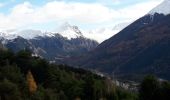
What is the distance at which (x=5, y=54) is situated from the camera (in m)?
178

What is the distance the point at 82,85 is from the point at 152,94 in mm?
34118

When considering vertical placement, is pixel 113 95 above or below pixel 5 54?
below

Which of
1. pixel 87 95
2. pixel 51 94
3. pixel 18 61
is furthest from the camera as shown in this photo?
pixel 18 61

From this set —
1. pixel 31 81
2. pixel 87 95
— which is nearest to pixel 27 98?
pixel 31 81

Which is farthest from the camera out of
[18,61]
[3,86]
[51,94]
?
[18,61]

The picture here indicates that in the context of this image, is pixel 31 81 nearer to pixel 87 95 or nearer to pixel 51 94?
pixel 51 94

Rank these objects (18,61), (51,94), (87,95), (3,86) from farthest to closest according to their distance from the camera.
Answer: (18,61), (87,95), (51,94), (3,86)

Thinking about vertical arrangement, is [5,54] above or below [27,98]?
above

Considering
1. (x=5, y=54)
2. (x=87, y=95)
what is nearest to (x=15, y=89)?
(x=87, y=95)

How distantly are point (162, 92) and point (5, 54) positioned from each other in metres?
66.0

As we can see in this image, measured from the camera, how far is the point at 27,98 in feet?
446

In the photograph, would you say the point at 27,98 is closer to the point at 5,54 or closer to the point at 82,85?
the point at 82,85

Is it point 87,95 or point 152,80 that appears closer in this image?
point 152,80

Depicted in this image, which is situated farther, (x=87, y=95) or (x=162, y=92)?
(x=87, y=95)
